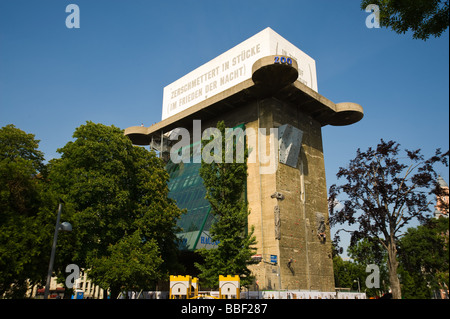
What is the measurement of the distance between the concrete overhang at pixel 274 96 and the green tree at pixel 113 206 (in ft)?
40.1

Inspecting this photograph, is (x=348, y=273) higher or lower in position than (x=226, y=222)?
lower

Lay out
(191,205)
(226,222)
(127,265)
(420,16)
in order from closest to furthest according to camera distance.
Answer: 1. (420,16)
2. (226,222)
3. (127,265)
4. (191,205)

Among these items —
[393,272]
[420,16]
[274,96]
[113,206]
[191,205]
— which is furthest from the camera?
[191,205]

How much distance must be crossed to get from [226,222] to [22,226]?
42.2ft

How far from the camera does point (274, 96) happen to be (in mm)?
37156

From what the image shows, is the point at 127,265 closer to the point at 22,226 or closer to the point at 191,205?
the point at 22,226

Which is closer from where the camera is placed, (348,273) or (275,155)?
(275,155)

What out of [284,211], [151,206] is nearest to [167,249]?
[151,206]

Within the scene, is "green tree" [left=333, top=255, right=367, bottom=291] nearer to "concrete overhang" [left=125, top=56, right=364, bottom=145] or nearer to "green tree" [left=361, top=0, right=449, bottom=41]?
"concrete overhang" [left=125, top=56, right=364, bottom=145]

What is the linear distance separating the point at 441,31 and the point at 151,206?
79.7ft

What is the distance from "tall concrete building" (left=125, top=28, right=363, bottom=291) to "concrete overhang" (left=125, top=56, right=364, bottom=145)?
11 cm

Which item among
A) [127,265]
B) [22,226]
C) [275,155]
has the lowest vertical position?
[127,265]

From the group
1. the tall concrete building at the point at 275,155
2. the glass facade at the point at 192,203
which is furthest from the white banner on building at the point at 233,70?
the glass facade at the point at 192,203

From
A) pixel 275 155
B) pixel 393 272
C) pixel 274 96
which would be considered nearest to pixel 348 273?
pixel 393 272
